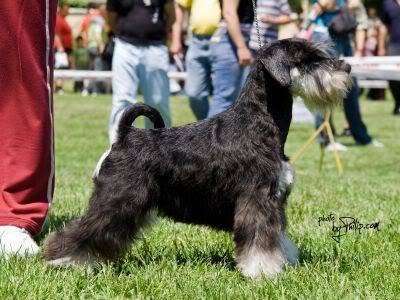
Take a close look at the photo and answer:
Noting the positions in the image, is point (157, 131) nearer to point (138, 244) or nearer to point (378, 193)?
point (138, 244)

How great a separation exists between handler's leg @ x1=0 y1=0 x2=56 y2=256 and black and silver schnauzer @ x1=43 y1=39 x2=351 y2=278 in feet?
2.27

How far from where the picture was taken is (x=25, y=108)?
192 inches

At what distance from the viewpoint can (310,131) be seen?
15664mm

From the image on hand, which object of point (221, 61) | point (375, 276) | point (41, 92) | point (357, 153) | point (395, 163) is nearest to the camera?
point (375, 276)

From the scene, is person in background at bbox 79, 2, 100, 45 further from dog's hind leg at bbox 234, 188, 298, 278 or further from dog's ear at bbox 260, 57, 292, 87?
dog's hind leg at bbox 234, 188, 298, 278

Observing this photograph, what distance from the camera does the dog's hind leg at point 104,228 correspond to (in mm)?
4246

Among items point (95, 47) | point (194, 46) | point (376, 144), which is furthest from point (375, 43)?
point (194, 46)

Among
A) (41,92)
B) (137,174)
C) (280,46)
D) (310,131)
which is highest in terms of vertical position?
(280,46)

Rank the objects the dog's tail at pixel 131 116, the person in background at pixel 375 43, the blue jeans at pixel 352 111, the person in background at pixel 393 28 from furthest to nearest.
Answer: the person in background at pixel 375 43
the person in background at pixel 393 28
the blue jeans at pixel 352 111
the dog's tail at pixel 131 116

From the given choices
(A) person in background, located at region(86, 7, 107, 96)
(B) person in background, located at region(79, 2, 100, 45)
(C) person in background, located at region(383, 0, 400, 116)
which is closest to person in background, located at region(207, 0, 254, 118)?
(C) person in background, located at region(383, 0, 400, 116)

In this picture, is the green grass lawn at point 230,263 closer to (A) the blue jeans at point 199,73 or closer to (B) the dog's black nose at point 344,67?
(B) the dog's black nose at point 344,67

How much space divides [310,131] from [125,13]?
7.77 meters

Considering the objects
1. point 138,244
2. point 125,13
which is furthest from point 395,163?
point 138,244

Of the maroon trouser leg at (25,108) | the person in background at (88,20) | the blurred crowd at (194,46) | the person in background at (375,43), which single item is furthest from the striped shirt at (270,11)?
the person in background at (88,20)
